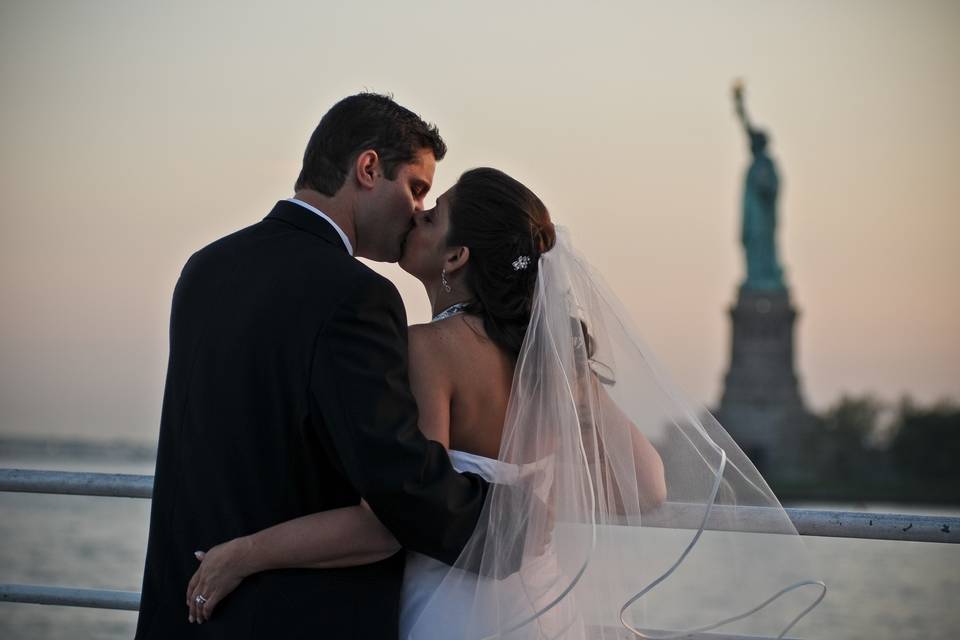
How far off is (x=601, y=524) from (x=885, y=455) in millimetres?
47714

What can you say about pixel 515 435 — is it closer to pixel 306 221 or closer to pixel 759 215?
pixel 306 221

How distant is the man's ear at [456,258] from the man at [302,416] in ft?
0.92

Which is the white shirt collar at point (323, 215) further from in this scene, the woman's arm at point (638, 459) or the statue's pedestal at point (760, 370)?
the statue's pedestal at point (760, 370)

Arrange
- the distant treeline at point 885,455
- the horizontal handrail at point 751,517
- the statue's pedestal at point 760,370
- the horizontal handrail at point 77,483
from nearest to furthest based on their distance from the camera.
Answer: the horizontal handrail at point 751,517, the horizontal handrail at point 77,483, the statue's pedestal at point 760,370, the distant treeline at point 885,455

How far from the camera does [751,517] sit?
108 inches

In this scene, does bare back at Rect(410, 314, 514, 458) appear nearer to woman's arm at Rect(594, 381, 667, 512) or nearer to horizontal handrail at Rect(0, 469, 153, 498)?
woman's arm at Rect(594, 381, 667, 512)

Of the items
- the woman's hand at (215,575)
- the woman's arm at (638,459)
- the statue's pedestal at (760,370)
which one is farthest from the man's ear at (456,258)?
the statue's pedestal at (760,370)

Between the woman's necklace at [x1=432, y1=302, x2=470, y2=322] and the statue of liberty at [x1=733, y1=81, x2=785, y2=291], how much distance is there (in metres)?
30.1

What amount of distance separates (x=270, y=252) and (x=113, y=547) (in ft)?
76.3

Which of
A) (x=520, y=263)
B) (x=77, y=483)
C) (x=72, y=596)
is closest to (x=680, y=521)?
(x=520, y=263)

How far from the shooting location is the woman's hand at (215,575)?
8.13 feet

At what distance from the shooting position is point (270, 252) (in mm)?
2582

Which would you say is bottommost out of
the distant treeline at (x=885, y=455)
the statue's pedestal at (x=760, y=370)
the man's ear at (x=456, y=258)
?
the distant treeline at (x=885, y=455)

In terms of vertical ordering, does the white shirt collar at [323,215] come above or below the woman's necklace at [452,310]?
above
